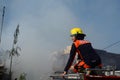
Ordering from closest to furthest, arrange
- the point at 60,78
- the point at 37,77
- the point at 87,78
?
the point at 87,78 → the point at 60,78 → the point at 37,77

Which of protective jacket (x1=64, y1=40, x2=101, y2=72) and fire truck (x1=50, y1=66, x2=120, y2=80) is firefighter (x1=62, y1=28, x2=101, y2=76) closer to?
protective jacket (x1=64, y1=40, x2=101, y2=72)

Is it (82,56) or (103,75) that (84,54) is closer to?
(82,56)

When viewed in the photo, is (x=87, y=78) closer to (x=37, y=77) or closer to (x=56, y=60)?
(x=37, y=77)

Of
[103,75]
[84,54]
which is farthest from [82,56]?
[103,75]

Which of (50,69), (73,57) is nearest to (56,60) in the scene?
(50,69)

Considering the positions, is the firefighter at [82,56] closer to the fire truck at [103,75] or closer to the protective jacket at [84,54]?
the protective jacket at [84,54]

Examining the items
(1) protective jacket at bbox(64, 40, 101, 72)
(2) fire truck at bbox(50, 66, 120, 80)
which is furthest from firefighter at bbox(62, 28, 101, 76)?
(2) fire truck at bbox(50, 66, 120, 80)

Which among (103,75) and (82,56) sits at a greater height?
(82,56)

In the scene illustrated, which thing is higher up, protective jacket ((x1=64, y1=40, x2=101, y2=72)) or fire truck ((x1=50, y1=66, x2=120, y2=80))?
protective jacket ((x1=64, y1=40, x2=101, y2=72))

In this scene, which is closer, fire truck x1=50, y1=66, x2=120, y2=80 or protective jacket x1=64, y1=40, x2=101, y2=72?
fire truck x1=50, y1=66, x2=120, y2=80

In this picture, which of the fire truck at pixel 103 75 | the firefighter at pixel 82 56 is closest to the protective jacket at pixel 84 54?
the firefighter at pixel 82 56

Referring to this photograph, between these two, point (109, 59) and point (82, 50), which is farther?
point (109, 59)

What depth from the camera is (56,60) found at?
62.3m

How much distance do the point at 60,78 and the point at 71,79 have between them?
1.83 feet
